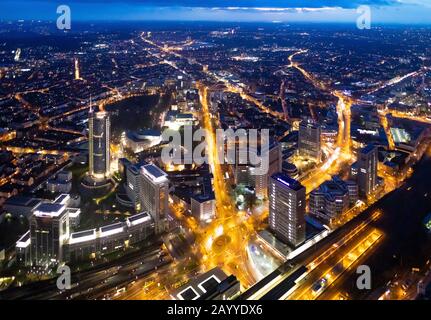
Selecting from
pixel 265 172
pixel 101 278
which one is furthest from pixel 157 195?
pixel 265 172

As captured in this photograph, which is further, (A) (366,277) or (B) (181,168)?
(B) (181,168)

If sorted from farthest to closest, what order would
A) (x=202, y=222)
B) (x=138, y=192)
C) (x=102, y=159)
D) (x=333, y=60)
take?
(x=333, y=60) → (x=102, y=159) → (x=138, y=192) → (x=202, y=222)

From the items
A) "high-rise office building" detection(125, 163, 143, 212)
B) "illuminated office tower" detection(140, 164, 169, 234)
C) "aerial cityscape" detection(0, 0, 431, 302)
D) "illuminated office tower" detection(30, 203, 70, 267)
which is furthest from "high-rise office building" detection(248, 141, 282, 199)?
"illuminated office tower" detection(30, 203, 70, 267)

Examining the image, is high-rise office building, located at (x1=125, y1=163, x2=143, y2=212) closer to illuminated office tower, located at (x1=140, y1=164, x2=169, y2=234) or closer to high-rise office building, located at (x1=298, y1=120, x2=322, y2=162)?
illuminated office tower, located at (x1=140, y1=164, x2=169, y2=234)

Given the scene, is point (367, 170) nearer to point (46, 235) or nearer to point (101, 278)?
point (101, 278)

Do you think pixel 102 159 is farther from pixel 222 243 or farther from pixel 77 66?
pixel 77 66

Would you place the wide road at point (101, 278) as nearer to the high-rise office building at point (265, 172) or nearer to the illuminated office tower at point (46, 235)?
the illuminated office tower at point (46, 235)

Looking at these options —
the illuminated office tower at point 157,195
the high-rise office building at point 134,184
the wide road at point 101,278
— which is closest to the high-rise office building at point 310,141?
the high-rise office building at point 134,184

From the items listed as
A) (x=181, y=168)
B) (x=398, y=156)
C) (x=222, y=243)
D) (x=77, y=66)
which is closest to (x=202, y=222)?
(x=222, y=243)
